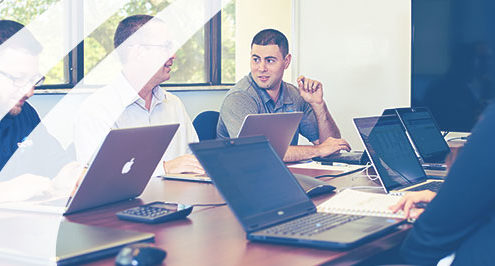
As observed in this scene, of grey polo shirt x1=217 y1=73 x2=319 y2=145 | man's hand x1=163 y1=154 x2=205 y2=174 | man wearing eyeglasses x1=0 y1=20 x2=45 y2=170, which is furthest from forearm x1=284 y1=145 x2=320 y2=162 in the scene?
man wearing eyeglasses x1=0 y1=20 x2=45 y2=170

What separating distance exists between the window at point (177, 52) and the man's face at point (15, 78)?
1203 mm

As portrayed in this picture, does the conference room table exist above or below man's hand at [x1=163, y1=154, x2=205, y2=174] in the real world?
above

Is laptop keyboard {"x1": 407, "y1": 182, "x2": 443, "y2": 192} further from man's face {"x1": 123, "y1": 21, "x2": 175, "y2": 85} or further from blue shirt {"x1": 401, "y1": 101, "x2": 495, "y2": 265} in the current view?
man's face {"x1": 123, "y1": 21, "x2": 175, "y2": 85}

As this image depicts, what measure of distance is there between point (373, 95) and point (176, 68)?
4.78ft

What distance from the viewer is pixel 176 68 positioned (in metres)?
4.46

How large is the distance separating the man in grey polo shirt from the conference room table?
1.38 metres

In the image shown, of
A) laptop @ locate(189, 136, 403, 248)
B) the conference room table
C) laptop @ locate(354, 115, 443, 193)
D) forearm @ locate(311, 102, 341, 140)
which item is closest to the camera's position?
the conference room table

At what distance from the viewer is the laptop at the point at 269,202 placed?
4.35 feet

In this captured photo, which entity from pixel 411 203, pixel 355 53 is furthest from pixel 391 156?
pixel 355 53

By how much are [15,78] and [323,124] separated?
184 cm

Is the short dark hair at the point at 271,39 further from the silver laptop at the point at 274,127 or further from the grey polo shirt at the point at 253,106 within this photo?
the silver laptop at the point at 274,127

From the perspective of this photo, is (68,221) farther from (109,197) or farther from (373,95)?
(373,95)

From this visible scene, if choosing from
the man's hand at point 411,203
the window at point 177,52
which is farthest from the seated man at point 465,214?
the window at point 177,52

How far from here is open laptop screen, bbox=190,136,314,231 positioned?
137 centimetres
